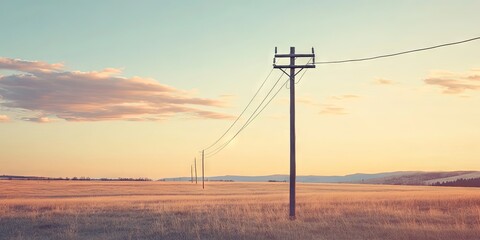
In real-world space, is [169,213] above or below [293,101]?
below

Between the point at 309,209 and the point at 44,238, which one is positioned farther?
the point at 309,209

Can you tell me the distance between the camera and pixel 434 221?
2883 cm

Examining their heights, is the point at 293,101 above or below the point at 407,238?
above

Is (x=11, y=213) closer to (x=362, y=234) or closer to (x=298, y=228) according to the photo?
(x=298, y=228)

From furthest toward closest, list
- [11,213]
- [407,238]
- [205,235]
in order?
[11,213] < [205,235] < [407,238]

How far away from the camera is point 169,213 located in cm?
3459

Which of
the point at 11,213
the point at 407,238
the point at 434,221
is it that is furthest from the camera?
the point at 11,213

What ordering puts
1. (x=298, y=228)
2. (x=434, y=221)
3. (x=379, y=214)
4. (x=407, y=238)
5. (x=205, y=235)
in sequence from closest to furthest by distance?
(x=407, y=238)
(x=205, y=235)
(x=298, y=228)
(x=434, y=221)
(x=379, y=214)

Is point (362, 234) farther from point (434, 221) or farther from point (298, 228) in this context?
point (434, 221)

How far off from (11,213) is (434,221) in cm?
2475

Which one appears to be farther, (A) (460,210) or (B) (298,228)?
(A) (460,210)

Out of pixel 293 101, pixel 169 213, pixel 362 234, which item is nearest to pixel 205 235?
pixel 362 234

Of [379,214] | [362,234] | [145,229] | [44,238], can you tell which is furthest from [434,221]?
[44,238]

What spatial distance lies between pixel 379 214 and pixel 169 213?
12438mm
